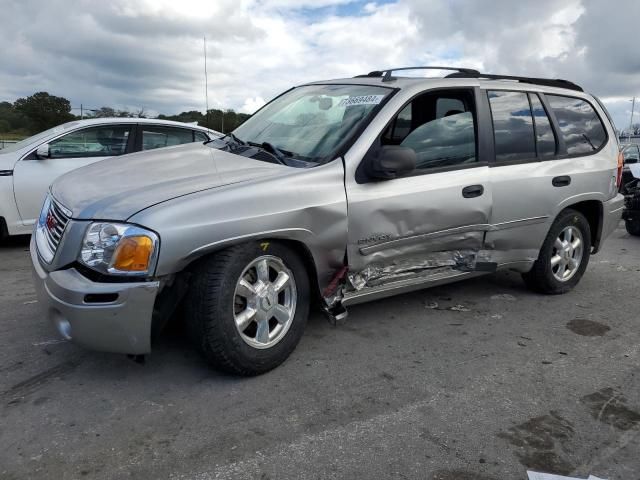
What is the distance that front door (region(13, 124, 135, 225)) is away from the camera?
20.4 ft

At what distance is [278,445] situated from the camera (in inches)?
101

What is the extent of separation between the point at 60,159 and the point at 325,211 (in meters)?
4.44

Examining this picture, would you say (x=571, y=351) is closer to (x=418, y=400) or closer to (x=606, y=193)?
(x=418, y=400)

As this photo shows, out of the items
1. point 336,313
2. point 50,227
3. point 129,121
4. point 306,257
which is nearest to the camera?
point 50,227

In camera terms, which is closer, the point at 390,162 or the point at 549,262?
the point at 390,162

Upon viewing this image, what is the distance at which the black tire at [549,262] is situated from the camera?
4785 millimetres

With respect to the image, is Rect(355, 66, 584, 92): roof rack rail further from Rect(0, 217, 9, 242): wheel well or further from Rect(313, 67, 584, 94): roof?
Rect(0, 217, 9, 242): wheel well

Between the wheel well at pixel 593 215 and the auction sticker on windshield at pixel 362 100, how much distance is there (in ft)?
7.64

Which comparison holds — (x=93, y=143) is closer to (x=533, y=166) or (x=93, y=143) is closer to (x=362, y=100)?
(x=362, y=100)

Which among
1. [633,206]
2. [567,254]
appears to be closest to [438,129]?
[567,254]

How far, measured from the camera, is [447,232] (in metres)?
3.96

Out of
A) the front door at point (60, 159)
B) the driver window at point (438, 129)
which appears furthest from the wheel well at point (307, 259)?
the front door at point (60, 159)

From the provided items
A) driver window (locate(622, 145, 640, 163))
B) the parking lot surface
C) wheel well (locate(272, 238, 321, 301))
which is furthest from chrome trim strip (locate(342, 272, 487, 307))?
driver window (locate(622, 145, 640, 163))

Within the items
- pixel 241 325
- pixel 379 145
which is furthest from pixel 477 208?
pixel 241 325
